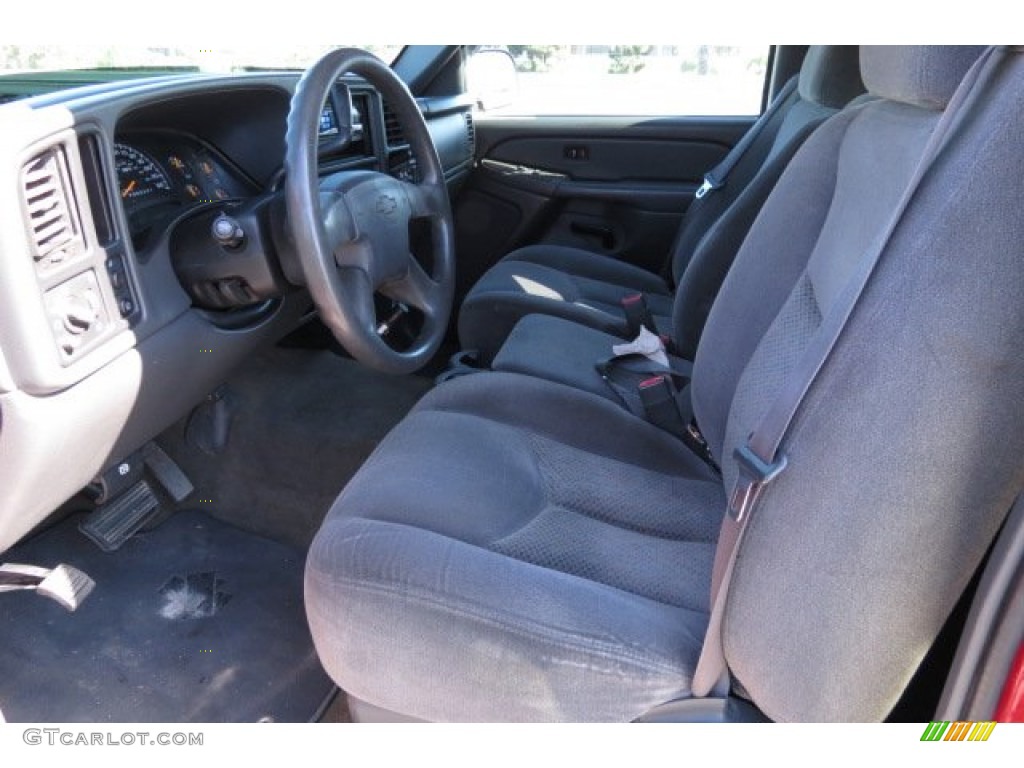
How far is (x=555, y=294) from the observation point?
197cm

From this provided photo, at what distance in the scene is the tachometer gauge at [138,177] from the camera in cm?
128

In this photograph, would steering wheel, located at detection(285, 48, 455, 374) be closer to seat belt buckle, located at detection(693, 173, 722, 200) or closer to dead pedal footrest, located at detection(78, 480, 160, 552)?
dead pedal footrest, located at detection(78, 480, 160, 552)

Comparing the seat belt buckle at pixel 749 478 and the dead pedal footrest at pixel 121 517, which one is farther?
the dead pedal footrest at pixel 121 517

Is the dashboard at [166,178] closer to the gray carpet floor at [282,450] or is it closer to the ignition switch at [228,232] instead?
the ignition switch at [228,232]

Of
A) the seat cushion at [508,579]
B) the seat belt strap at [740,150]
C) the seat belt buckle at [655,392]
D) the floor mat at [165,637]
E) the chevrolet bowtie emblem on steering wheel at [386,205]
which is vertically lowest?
the floor mat at [165,637]

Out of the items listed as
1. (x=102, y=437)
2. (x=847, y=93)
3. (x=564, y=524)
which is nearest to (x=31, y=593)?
(x=102, y=437)

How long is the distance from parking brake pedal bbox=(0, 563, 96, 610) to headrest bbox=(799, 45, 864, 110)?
159 cm

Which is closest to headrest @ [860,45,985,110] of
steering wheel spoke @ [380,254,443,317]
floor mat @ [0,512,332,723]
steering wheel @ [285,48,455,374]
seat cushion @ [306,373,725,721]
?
seat cushion @ [306,373,725,721]

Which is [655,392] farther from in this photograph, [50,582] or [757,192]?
[50,582]

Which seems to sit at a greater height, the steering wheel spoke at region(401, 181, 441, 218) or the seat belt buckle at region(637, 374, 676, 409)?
the steering wheel spoke at region(401, 181, 441, 218)

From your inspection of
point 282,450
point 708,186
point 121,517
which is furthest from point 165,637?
point 708,186

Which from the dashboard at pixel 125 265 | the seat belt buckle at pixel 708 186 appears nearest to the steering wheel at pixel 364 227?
the dashboard at pixel 125 265

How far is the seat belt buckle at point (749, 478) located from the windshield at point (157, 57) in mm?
714
